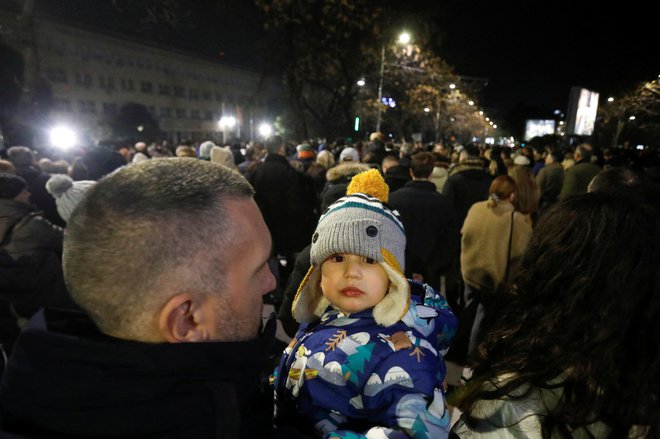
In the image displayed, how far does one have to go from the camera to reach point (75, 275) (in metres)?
1.06

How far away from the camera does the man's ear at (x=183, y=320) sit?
1053mm

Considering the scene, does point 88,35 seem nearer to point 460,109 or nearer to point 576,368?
point 460,109

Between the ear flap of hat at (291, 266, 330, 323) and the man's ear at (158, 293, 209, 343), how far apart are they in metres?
0.93

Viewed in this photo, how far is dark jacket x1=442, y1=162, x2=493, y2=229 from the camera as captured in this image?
6.26 m

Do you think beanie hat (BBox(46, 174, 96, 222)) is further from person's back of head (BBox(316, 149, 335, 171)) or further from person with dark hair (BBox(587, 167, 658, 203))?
person with dark hair (BBox(587, 167, 658, 203))

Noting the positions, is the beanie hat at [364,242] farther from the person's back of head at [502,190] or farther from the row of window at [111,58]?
the row of window at [111,58]

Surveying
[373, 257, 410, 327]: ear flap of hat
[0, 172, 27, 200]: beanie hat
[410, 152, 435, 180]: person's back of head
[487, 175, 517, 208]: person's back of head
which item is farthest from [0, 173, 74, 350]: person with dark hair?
[487, 175, 517, 208]: person's back of head

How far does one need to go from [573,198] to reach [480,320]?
9.99ft

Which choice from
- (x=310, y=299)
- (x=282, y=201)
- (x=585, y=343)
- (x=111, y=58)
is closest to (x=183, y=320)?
(x=310, y=299)

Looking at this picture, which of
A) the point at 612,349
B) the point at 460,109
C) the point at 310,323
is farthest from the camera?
the point at 460,109

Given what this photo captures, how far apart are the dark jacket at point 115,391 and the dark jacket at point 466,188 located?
5706mm

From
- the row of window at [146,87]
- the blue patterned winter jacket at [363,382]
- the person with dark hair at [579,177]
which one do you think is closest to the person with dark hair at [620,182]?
the blue patterned winter jacket at [363,382]

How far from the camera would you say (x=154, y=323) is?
1.05m

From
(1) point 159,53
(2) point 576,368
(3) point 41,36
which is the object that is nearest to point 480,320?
(2) point 576,368
